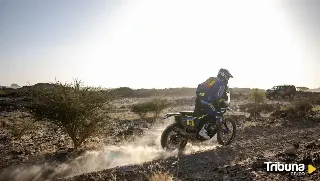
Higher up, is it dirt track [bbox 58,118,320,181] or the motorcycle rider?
the motorcycle rider

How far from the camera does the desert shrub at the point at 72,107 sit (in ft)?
38.7

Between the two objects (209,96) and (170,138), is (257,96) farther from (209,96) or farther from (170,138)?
(170,138)

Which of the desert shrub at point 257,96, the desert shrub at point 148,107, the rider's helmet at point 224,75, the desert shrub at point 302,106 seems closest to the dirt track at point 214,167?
the rider's helmet at point 224,75

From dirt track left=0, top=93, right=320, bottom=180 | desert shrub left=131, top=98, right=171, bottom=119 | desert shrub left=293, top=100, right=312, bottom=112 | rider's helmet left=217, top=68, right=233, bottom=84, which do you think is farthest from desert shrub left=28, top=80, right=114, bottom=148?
desert shrub left=293, top=100, right=312, bottom=112

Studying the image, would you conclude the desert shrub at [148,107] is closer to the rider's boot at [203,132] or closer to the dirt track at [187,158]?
the dirt track at [187,158]

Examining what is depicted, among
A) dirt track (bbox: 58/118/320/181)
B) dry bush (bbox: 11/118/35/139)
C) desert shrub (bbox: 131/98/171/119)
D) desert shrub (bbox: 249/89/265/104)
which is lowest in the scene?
dry bush (bbox: 11/118/35/139)

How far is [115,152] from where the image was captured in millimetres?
11617

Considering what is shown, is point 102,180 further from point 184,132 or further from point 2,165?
point 2,165

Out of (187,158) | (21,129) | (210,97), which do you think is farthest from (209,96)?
(21,129)

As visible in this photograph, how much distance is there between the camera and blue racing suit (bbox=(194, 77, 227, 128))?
10453mm

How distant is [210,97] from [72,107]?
16.4 feet

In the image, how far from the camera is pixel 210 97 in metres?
10.5

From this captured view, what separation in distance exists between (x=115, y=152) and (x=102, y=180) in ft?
15.0

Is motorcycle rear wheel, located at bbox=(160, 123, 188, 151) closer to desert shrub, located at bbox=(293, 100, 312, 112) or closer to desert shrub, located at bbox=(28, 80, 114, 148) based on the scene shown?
desert shrub, located at bbox=(28, 80, 114, 148)
